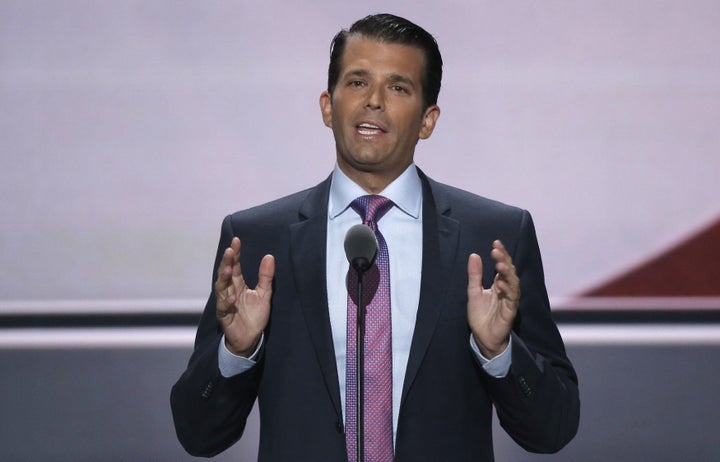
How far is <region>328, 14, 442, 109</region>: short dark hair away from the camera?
2.03 metres

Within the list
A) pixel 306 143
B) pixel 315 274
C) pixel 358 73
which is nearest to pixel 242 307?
pixel 315 274

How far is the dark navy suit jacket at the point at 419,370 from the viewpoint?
1.80 metres

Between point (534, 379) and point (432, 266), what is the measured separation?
0.89 ft

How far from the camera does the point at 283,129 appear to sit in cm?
316

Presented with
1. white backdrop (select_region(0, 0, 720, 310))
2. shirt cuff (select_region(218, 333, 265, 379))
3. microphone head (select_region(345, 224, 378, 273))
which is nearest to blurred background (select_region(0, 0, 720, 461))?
white backdrop (select_region(0, 0, 720, 310))

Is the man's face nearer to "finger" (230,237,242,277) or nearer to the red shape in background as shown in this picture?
"finger" (230,237,242,277)

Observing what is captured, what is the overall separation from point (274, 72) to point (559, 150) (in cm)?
90

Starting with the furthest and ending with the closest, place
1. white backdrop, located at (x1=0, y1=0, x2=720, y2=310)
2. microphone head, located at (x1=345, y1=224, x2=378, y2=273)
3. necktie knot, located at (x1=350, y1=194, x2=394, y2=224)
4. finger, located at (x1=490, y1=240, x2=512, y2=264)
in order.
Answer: white backdrop, located at (x1=0, y1=0, x2=720, y2=310)
necktie knot, located at (x1=350, y1=194, x2=394, y2=224)
finger, located at (x1=490, y1=240, x2=512, y2=264)
microphone head, located at (x1=345, y1=224, x2=378, y2=273)

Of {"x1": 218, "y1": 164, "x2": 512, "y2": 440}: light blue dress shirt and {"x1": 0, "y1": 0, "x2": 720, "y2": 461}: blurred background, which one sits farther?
{"x1": 0, "y1": 0, "x2": 720, "y2": 461}: blurred background

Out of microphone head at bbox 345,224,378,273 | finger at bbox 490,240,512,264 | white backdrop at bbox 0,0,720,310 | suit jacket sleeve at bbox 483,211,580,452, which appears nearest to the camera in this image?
microphone head at bbox 345,224,378,273

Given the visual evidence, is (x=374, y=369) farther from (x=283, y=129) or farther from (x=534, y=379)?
(x=283, y=129)

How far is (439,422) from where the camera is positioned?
1.82 m

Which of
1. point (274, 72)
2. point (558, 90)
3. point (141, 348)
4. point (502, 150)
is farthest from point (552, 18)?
point (141, 348)

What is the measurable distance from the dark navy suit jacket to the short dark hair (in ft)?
0.83
